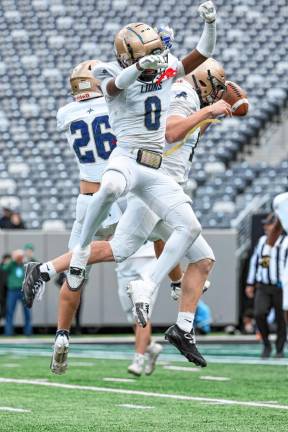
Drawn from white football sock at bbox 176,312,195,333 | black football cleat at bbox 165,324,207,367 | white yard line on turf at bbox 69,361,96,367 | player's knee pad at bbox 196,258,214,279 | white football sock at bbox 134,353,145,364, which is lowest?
white yard line on turf at bbox 69,361,96,367

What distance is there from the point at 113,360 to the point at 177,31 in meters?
12.9

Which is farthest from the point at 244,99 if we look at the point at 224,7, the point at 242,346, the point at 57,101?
the point at 224,7

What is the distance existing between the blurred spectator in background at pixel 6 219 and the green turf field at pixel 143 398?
6.43 meters

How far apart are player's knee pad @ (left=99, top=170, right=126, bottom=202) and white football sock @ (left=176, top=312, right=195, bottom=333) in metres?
0.84

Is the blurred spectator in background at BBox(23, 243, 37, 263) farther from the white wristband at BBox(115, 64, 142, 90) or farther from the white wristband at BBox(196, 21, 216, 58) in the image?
the white wristband at BBox(115, 64, 142, 90)

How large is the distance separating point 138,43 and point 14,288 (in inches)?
451

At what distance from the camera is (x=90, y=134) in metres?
7.78

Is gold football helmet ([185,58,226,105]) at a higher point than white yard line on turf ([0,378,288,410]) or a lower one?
higher

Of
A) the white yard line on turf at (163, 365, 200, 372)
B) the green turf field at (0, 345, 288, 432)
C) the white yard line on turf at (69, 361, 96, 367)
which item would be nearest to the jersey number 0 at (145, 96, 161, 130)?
the green turf field at (0, 345, 288, 432)

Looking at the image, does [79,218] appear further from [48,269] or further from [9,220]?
[9,220]

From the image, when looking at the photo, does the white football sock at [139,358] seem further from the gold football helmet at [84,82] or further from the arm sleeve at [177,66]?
the arm sleeve at [177,66]

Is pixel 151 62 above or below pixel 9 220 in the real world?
above

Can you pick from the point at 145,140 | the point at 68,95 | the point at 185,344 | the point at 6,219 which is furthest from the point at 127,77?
the point at 68,95

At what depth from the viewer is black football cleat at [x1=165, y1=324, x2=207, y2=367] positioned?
662 centimetres
